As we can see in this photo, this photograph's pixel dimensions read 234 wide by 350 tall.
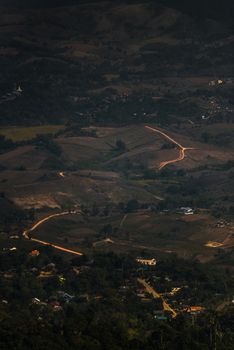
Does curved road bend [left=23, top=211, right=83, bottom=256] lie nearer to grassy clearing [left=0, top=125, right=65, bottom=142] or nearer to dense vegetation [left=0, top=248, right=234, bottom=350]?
dense vegetation [left=0, top=248, right=234, bottom=350]

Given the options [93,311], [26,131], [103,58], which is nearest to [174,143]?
[26,131]

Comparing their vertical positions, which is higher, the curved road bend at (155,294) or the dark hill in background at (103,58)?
the curved road bend at (155,294)

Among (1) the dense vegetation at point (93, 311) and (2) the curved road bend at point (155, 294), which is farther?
(2) the curved road bend at point (155, 294)

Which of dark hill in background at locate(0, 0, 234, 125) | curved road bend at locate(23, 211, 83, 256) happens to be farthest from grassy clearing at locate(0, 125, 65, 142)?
curved road bend at locate(23, 211, 83, 256)

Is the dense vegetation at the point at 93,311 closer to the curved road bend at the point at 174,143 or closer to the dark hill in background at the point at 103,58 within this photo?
the curved road bend at the point at 174,143

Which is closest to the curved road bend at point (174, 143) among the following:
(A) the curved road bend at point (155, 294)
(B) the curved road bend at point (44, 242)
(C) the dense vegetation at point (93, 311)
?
(B) the curved road bend at point (44, 242)

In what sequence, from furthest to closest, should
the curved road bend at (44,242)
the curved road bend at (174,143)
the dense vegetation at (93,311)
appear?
the curved road bend at (174,143) → the curved road bend at (44,242) → the dense vegetation at (93,311)

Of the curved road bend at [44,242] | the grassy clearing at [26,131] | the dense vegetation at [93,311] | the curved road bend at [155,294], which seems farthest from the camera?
the grassy clearing at [26,131]

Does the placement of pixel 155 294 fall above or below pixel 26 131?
above

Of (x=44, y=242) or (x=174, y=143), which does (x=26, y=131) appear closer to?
(x=174, y=143)
